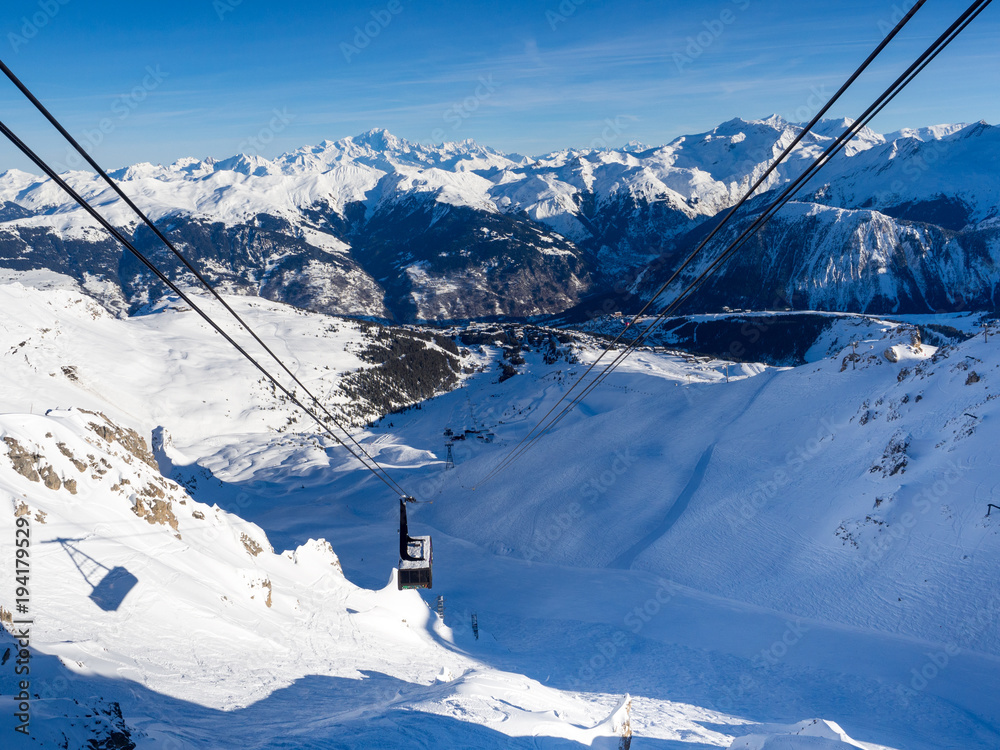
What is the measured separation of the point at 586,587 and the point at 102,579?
63.3ft

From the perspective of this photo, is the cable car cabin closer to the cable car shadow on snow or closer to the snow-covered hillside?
the snow-covered hillside

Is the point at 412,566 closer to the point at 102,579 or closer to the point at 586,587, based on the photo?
the point at 102,579

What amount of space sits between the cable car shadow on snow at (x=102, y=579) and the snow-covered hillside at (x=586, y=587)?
0.22ft

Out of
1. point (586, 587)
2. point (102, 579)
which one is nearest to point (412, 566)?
A: point (102, 579)

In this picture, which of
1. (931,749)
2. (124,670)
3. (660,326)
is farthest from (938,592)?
(660,326)

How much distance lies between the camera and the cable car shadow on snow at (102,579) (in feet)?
45.0

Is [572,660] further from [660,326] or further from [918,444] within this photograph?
[660,326]

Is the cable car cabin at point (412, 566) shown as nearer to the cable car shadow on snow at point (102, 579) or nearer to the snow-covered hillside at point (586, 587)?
the snow-covered hillside at point (586, 587)

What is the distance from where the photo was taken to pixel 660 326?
14750cm

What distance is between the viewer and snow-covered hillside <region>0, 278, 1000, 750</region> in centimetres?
1158

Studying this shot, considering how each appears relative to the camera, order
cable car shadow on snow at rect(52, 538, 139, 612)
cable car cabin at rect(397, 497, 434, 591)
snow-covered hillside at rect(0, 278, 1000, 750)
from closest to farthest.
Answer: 1. snow-covered hillside at rect(0, 278, 1000, 750)
2. cable car shadow on snow at rect(52, 538, 139, 612)
3. cable car cabin at rect(397, 497, 434, 591)

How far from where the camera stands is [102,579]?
1419cm

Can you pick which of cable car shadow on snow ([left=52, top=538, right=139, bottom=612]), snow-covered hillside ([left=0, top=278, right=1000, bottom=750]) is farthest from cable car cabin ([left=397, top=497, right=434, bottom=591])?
cable car shadow on snow ([left=52, top=538, right=139, bottom=612])

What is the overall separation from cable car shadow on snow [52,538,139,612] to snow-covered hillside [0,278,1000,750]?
68mm
